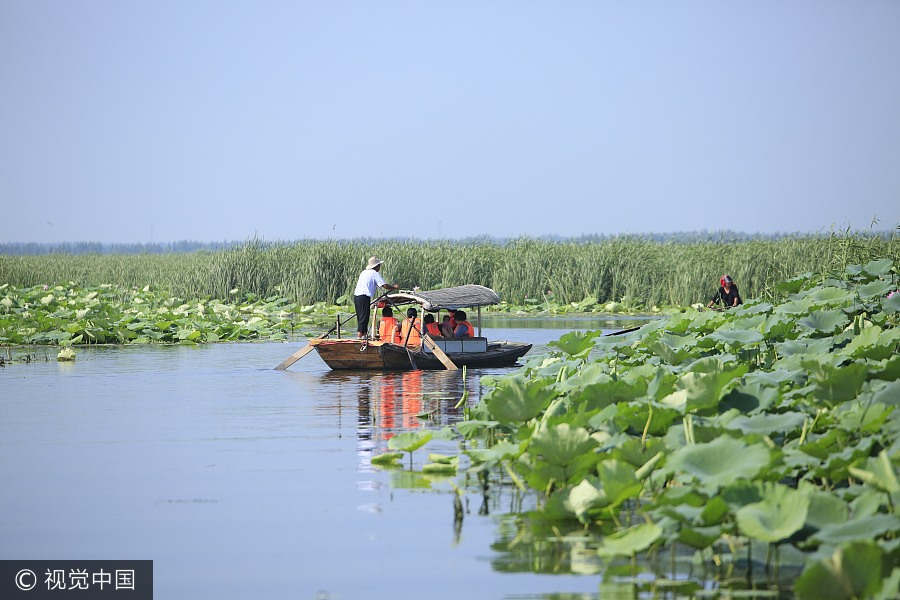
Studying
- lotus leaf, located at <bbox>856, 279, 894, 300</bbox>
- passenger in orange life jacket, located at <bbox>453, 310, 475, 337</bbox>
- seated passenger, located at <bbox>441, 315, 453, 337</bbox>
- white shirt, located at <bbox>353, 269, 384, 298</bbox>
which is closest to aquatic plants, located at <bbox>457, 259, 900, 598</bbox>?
lotus leaf, located at <bbox>856, 279, 894, 300</bbox>

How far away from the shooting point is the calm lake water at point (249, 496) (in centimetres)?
561

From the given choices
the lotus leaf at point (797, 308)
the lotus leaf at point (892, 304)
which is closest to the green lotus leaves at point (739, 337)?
the lotus leaf at point (797, 308)

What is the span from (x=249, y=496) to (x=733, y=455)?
133 inches

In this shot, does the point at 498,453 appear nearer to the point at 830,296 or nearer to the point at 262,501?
the point at 262,501

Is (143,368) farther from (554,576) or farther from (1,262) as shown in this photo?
(1,262)

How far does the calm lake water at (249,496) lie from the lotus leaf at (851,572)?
129 cm

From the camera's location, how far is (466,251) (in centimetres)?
3412

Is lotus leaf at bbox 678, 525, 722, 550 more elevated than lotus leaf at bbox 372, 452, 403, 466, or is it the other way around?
lotus leaf at bbox 678, 525, 722, 550

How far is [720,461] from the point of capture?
5.35 m

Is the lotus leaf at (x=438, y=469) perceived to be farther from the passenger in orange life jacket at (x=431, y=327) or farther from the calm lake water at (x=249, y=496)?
the passenger in orange life jacket at (x=431, y=327)

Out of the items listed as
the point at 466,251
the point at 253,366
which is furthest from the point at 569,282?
the point at 253,366

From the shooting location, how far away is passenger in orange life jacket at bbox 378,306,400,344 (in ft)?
55.4

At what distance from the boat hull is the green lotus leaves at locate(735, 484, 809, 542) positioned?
38.6ft

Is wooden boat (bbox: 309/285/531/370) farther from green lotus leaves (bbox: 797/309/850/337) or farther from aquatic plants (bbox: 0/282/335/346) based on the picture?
green lotus leaves (bbox: 797/309/850/337)
